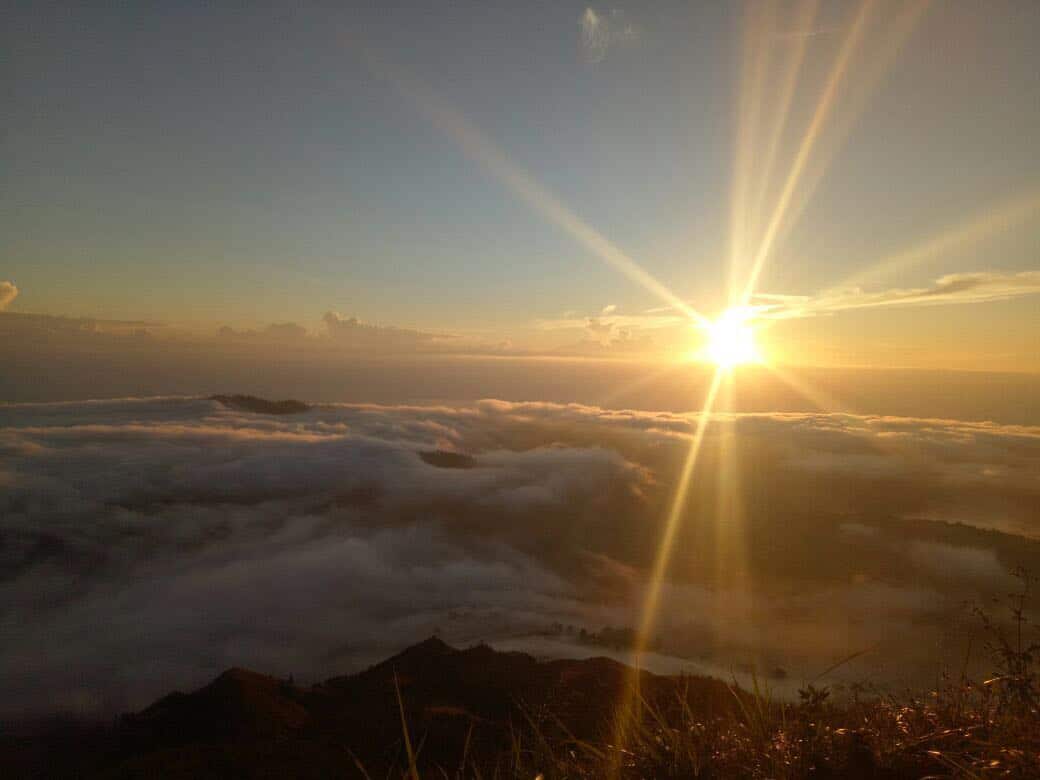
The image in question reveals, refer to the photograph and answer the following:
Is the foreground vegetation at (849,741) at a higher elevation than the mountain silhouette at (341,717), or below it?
higher

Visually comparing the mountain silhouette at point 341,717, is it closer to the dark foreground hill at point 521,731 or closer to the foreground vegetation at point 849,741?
the dark foreground hill at point 521,731

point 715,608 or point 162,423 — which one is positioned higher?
point 162,423

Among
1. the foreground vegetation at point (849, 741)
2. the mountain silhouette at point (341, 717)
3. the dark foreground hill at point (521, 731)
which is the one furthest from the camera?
the mountain silhouette at point (341, 717)

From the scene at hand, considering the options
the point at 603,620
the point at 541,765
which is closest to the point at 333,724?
the point at 541,765

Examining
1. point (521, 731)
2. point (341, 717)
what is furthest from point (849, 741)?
point (341, 717)

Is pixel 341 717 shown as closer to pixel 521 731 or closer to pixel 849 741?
pixel 521 731

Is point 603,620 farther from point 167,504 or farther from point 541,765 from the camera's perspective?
point 167,504

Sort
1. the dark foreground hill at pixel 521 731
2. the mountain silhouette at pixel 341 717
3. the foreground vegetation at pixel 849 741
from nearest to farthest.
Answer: the foreground vegetation at pixel 849 741, the dark foreground hill at pixel 521 731, the mountain silhouette at pixel 341 717

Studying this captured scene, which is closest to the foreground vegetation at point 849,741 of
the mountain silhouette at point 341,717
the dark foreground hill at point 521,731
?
the dark foreground hill at point 521,731

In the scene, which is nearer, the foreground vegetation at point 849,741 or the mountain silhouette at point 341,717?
the foreground vegetation at point 849,741
